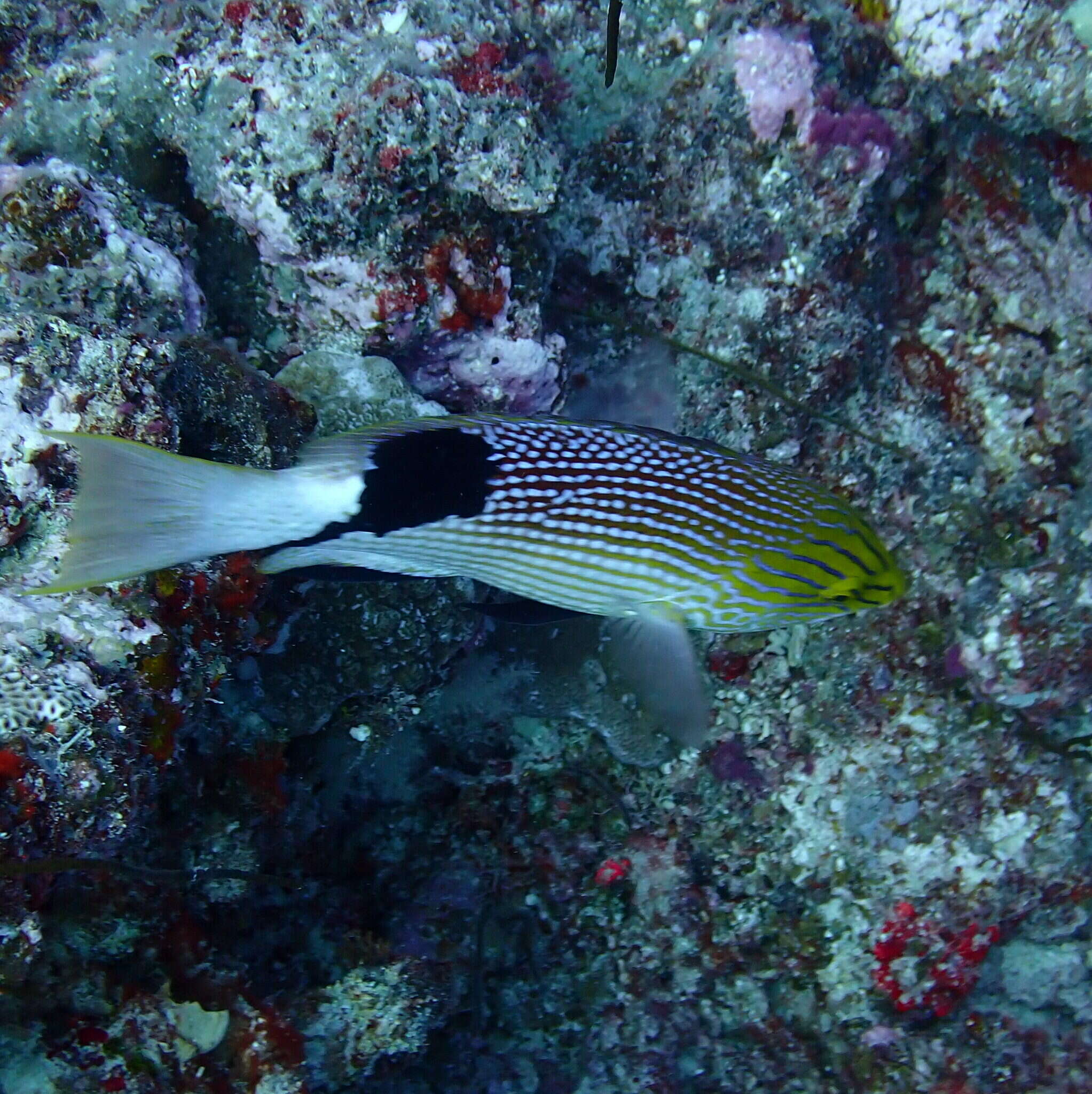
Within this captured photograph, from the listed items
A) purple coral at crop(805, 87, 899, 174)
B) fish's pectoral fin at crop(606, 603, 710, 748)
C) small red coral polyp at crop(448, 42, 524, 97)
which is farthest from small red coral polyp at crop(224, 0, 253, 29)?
fish's pectoral fin at crop(606, 603, 710, 748)

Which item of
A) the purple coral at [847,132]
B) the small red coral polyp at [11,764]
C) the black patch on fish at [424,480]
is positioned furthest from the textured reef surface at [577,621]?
the black patch on fish at [424,480]

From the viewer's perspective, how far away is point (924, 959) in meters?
4.19

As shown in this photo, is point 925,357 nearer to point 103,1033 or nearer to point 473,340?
point 473,340

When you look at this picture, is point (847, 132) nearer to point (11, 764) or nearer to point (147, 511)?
point (147, 511)

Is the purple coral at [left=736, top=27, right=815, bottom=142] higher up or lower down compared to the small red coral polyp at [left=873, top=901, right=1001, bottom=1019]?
higher up

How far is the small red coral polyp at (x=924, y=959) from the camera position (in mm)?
4168

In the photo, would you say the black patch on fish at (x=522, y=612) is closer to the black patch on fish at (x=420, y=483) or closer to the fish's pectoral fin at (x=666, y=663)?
the fish's pectoral fin at (x=666, y=663)

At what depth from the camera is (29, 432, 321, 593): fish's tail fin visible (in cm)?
202

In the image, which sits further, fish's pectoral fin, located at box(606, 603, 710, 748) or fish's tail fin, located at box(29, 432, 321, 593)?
fish's pectoral fin, located at box(606, 603, 710, 748)

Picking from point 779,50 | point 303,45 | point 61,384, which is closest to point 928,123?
point 779,50

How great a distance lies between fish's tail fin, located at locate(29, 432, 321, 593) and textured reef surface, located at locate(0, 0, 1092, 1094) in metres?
0.42

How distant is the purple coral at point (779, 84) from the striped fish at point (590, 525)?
6.91ft

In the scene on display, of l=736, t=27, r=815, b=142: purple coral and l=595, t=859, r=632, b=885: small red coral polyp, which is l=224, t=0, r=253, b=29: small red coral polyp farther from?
l=595, t=859, r=632, b=885: small red coral polyp

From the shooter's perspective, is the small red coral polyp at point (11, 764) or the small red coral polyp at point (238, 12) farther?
the small red coral polyp at point (238, 12)
